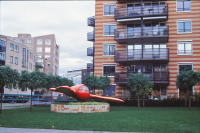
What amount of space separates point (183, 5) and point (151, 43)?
261 inches

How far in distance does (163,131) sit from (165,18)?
2374 cm

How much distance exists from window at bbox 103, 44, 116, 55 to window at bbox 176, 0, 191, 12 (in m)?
10.1

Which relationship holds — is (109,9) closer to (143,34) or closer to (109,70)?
(143,34)

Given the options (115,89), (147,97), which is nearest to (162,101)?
(147,97)

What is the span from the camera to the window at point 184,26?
1203 inches

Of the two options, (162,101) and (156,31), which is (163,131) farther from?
(156,31)

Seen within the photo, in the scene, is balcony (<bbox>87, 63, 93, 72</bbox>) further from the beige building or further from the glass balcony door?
the beige building

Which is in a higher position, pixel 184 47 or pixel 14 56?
pixel 14 56

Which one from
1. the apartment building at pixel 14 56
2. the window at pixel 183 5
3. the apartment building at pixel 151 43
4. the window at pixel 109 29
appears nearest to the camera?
the apartment building at pixel 151 43

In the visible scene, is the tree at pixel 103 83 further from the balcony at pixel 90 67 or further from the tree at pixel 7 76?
the tree at pixel 7 76

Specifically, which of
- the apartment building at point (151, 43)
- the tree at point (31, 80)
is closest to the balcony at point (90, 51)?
the apartment building at point (151, 43)

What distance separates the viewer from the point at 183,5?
30953mm

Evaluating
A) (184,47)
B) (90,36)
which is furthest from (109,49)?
(184,47)

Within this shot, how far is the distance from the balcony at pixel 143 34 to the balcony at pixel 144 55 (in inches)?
60.5
